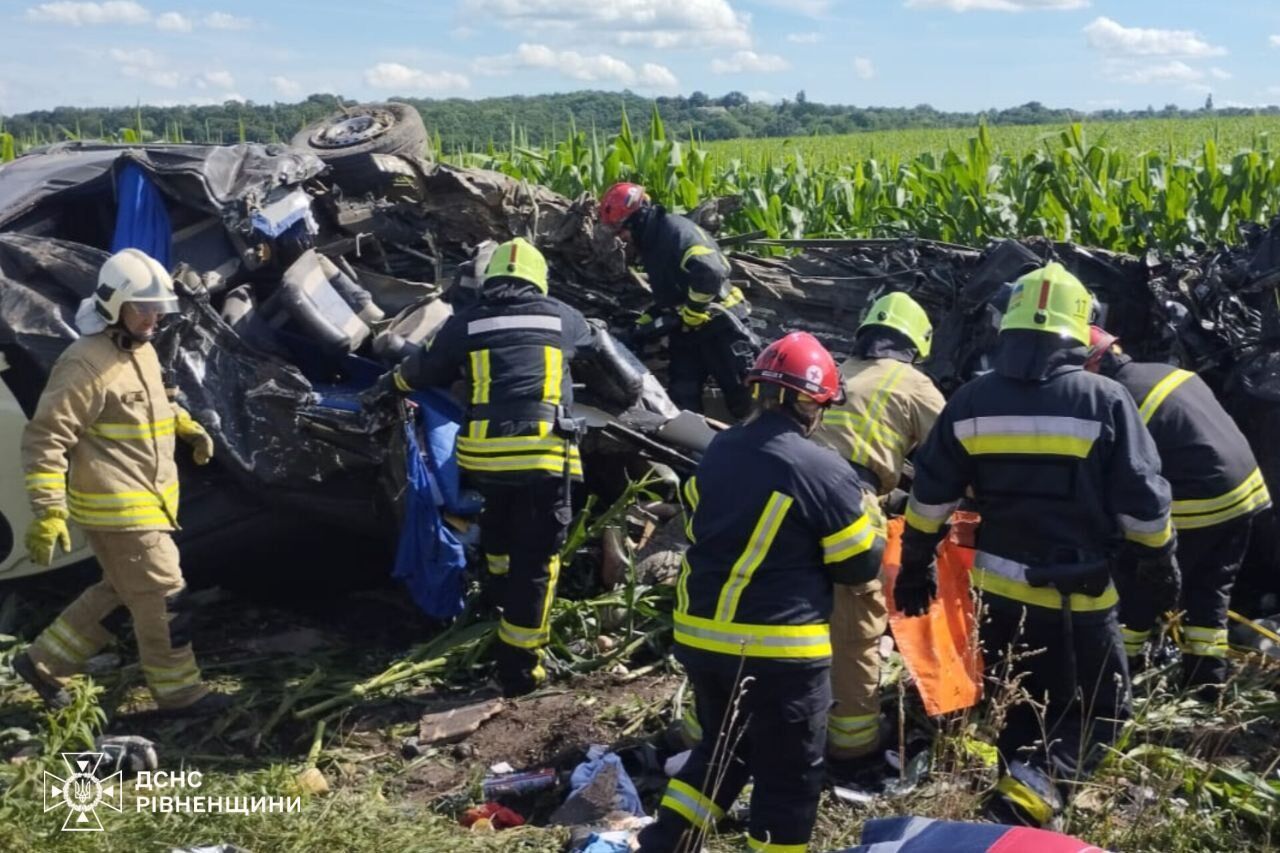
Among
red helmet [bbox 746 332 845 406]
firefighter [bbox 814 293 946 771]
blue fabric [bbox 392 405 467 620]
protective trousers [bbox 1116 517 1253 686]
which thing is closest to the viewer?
red helmet [bbox 746 332 845 406]

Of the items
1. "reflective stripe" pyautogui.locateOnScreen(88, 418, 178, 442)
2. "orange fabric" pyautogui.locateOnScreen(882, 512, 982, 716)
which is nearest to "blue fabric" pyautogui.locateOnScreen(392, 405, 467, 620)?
"reflective stripe" pyautogui.locateOnScreen(88, 418, 178, 442)

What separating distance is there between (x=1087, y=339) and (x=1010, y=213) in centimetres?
516

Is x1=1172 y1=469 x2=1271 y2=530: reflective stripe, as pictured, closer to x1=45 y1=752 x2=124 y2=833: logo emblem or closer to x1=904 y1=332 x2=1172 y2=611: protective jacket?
x1=904 y1=332 x2=1172 y2=611: protective jacket

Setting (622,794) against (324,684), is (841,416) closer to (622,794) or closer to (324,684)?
(622,794)

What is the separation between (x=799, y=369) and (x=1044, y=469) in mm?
902

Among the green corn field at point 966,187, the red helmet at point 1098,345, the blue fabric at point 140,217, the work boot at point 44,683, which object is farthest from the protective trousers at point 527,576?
the green corn field at point 966,187

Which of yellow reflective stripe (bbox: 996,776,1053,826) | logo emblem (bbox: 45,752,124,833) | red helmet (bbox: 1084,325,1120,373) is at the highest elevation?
red helmet (bbox: 1084,325,1120,373)

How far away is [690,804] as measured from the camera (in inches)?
150

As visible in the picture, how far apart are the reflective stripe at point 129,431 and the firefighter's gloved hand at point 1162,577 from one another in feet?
11.8

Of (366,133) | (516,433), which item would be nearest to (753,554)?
(516,433)

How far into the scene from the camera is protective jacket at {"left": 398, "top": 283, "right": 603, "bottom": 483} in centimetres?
524

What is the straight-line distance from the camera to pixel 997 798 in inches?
161

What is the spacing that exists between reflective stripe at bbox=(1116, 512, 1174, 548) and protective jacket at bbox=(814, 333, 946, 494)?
0.90 meters

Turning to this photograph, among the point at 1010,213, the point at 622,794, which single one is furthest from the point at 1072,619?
the point at 1010,213
